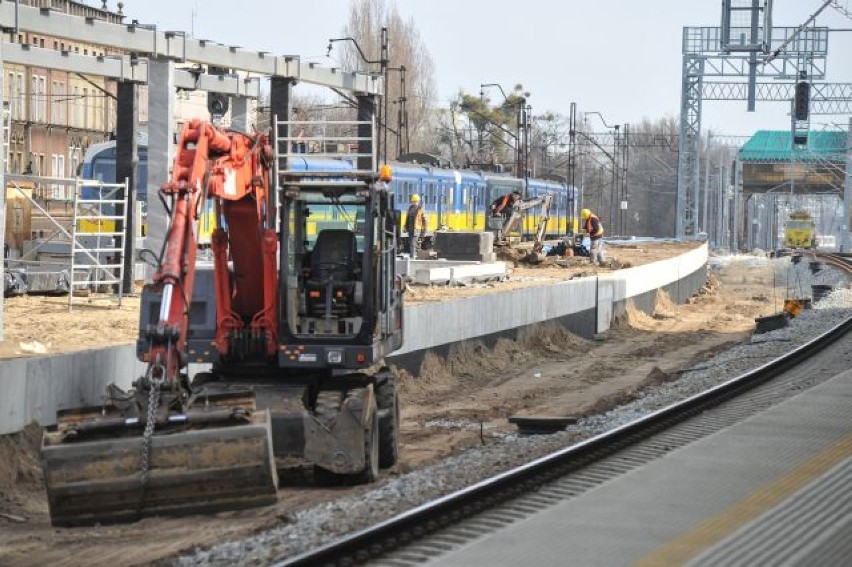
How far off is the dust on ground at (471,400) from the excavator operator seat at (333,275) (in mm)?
1794

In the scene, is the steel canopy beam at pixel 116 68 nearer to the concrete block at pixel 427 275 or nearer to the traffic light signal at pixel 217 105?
the traffic light signal at pixel 217 105

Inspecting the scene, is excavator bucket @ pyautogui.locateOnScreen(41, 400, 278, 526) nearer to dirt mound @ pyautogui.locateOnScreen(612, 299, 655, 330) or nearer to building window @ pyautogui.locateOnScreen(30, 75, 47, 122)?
dirt mound @ pyautogui.locateOnScreen(612, 299, 655, 330)

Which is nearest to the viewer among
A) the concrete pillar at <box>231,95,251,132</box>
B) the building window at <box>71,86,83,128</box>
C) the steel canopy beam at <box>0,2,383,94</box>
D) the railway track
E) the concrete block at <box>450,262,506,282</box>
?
the railway track

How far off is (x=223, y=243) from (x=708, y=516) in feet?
20.4

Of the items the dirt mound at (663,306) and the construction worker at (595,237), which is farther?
the construction worker at (595,237)

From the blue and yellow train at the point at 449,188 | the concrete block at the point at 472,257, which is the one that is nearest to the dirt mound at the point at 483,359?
the blue and yellow train at the point at 449,188

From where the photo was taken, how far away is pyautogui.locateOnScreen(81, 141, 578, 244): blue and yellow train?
45438 millimetres

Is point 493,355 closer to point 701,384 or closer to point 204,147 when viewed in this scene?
point 701,384

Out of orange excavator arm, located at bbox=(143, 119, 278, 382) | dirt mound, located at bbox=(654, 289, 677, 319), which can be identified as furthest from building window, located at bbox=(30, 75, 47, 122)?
orange excavator arm, located at bbox=(143, 119, 278, 382)

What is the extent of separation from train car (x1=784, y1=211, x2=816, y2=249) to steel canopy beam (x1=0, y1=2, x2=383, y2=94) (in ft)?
279

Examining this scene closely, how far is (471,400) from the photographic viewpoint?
26688 millimetres

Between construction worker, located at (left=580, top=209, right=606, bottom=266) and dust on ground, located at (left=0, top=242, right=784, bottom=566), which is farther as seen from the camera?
construction worker, located at (left=580, top=209, right=606, bottom=266)

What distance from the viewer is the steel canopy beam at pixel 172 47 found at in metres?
26.5

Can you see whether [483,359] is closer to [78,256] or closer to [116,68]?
[116,68]
